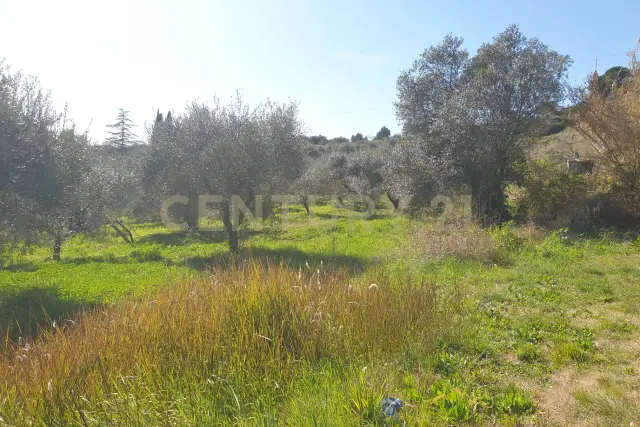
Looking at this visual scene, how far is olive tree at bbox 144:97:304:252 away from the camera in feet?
42.5

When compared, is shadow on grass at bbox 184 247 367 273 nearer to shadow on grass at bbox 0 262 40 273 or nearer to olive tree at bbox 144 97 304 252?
olive tree at bbox 144 97 304 252

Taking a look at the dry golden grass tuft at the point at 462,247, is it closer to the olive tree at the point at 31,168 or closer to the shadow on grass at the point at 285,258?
the shadow on grass at the point at 285,258

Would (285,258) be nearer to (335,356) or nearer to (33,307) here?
(33,307)

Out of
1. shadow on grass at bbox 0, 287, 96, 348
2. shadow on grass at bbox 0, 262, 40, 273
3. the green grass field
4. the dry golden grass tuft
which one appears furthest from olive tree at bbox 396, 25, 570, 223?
shadow on grass at bbox 0, 262, 40, 273

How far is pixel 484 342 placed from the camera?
421 cm

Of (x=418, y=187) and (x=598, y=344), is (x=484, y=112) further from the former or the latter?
(x=598, y=344)

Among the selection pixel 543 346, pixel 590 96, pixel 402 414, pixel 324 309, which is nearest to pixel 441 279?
pixel 543 346

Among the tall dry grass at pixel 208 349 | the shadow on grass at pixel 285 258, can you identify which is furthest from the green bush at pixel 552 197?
the tall dry grass at pixel 208 349

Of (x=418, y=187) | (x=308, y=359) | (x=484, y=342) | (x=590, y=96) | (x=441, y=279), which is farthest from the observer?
(x=418, y=187)

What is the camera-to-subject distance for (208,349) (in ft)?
11.7

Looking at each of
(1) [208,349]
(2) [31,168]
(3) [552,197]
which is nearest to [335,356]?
(1) [208,349]

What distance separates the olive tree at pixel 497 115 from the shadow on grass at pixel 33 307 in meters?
11.5

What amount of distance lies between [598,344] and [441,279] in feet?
10.2

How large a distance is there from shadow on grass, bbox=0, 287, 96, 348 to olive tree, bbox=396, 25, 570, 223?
1150 centimetres
